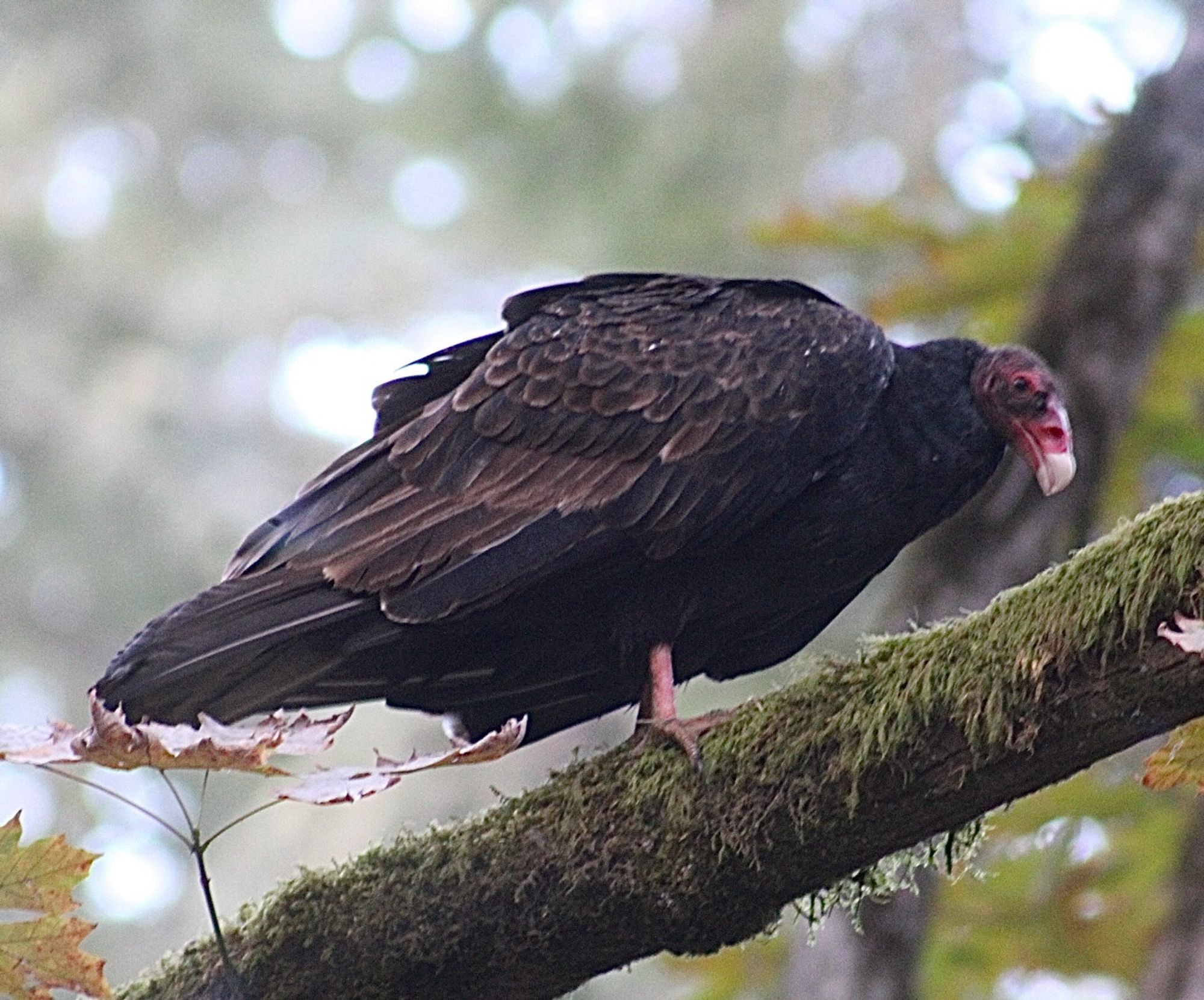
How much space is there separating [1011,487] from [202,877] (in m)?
3.07

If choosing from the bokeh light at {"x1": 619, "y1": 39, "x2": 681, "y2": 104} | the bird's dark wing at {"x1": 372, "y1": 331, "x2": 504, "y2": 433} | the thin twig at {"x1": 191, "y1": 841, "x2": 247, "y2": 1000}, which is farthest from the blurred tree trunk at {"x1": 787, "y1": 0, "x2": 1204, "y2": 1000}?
the bokeh light at {"x1": 619, "y1": 39, "x2": 681, "y2": 104}

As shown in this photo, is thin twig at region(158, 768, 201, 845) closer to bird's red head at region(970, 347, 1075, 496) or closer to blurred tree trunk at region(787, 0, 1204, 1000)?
bird's red head at region(970, 347, 1075, 496)

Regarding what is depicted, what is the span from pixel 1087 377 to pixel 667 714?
7.45ft

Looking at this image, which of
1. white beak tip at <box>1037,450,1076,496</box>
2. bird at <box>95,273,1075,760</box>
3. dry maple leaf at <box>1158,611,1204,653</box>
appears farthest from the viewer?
white beak tip at <box>1037,450,1076,496</box>

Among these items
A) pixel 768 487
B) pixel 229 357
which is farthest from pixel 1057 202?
pixel 229 357

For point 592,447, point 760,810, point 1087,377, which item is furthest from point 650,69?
point 760,810

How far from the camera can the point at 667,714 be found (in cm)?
294

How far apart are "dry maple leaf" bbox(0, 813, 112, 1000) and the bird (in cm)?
92

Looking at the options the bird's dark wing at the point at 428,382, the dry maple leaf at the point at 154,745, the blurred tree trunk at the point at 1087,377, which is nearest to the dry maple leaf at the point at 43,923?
the dry maple leaf at the point at 154,745

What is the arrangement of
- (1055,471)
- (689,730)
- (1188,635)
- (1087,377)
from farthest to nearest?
(1087,377)
(1055,471)
(689,730)
(1188,635)

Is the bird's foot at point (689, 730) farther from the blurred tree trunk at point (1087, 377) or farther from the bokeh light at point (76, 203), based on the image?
the bokeh light at point (76, 203)

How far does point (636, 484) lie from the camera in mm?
3184

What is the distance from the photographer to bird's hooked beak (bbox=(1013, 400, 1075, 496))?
11.5 ft

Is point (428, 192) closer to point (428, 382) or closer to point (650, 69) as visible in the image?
point (650, 69)
